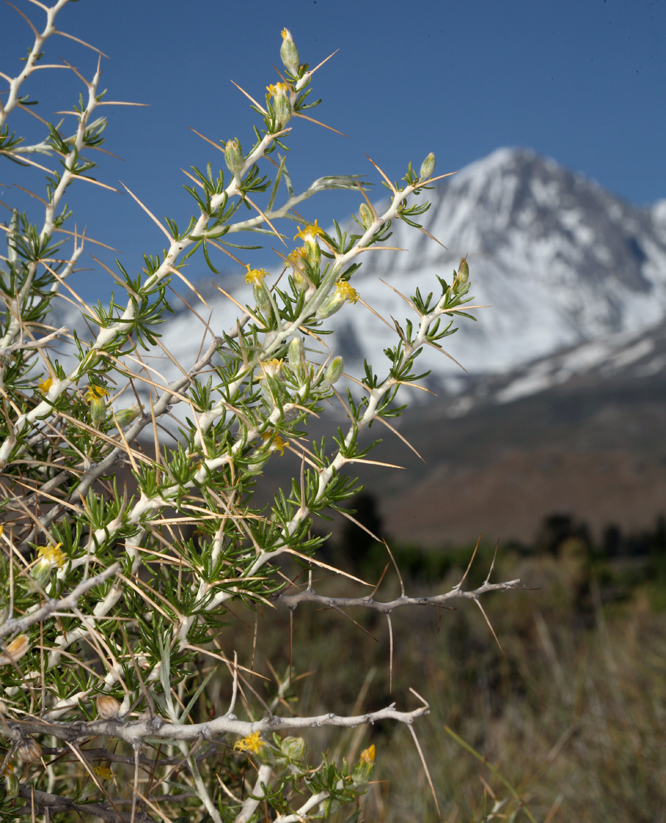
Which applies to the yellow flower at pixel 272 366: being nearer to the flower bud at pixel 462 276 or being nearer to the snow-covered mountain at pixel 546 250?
the flower bud at pixel 462 276

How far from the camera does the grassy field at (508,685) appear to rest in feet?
10.2

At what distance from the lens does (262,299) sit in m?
0.89

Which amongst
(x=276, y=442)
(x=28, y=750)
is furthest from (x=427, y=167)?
(x=28, y=750)

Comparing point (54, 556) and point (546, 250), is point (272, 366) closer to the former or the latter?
point (54, 556)

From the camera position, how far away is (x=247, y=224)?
3.08 ft

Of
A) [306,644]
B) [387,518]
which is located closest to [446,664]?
[306,644]

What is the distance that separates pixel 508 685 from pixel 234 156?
628cm

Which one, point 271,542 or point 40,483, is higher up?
point 40,483

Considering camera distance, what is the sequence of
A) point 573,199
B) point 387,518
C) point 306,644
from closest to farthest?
1. point 306,644
2. point 387,518
3. point 573,199

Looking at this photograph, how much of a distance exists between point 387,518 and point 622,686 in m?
5.82

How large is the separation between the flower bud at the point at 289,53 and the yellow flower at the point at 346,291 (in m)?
0.34

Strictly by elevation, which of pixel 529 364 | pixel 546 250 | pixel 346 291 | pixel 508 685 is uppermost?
pixel 546 250

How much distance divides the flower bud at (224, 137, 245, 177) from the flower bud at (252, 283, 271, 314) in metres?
0.19

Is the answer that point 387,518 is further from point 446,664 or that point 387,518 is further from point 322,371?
point 322,371
